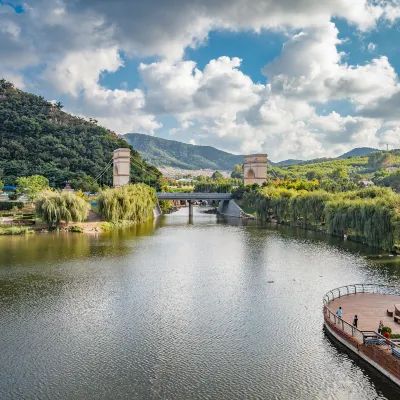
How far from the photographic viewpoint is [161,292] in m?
25.6

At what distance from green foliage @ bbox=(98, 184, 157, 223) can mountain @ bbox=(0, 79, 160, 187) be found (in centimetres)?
2505

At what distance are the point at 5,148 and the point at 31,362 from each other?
81.1 metres

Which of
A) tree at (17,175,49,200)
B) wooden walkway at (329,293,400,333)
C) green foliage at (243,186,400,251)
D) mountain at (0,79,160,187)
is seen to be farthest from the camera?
mountain at (0,79,160,187)

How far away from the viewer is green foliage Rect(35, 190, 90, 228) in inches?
2063

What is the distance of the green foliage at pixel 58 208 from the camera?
52406 millimetres

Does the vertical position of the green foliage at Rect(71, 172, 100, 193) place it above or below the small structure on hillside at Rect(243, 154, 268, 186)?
below

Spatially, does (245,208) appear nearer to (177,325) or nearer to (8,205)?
(8,205)

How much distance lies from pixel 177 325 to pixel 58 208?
3701cm

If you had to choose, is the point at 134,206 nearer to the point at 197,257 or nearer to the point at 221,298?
the point at 197,257

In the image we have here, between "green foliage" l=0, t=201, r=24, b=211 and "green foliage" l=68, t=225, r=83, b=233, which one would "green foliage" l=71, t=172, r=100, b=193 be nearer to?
"green foliage" l=0, t=201, r=24, b=211

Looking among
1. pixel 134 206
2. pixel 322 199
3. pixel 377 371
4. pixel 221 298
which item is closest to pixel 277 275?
pixel 221 298

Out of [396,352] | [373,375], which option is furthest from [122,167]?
[396,352]

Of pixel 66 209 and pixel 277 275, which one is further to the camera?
pixel 66 209

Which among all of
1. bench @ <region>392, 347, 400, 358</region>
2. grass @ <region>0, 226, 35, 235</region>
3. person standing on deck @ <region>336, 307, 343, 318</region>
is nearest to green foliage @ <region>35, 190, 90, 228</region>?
grass @ <region>0, 226, 35, 235</region>
